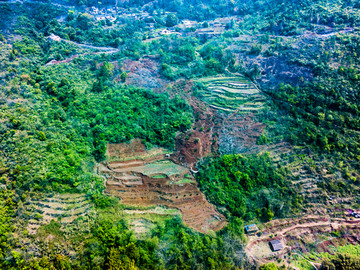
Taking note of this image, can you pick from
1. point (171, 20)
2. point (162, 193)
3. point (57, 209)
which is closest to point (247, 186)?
point (162, 193)

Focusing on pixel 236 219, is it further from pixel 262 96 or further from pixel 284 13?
pixel 284 13

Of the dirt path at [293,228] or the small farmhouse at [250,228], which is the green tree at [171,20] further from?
the dirt path at [293,228]

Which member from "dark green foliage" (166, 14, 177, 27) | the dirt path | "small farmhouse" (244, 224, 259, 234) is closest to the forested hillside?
the dirt path

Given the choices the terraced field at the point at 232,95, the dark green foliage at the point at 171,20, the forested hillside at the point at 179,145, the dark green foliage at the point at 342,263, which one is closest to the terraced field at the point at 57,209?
the forested hillside at the point at 179,145

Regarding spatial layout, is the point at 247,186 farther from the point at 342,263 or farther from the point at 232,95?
the point at 232,95

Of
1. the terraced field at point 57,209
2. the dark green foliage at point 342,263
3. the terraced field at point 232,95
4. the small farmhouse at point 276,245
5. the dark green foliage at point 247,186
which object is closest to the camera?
the terraced field at point 57,209

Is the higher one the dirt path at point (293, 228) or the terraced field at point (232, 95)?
the terraced field at point (232, 95)
